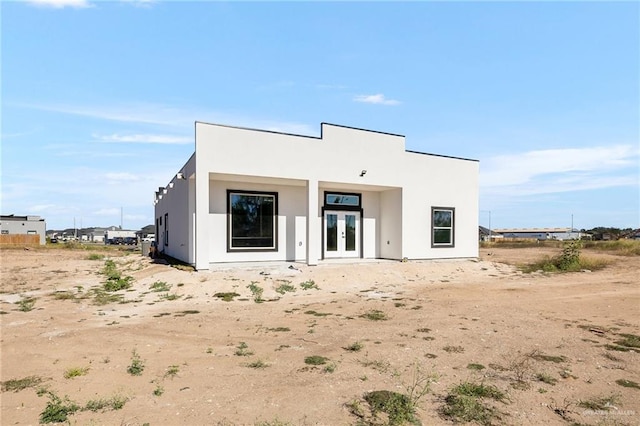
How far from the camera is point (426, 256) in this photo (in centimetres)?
1920

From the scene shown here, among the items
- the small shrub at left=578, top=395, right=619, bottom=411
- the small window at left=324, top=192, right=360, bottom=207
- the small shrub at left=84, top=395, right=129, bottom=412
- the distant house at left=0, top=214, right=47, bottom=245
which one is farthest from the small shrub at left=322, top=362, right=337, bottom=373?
Result: the distant house at left=0, top=214, right=47, bottom=245

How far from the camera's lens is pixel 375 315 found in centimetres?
884

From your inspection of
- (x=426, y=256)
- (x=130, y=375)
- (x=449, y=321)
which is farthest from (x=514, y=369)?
(x=426, y=256)

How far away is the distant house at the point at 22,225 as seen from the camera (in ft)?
203

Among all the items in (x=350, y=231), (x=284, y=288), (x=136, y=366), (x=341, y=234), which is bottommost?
(x=284, y=288)

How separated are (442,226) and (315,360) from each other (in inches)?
609

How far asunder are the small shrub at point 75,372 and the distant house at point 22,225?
68893mm

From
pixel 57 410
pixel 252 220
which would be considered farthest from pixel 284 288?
pixel 57 410

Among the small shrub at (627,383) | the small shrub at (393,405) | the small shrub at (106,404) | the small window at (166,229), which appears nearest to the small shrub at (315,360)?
the small shrub at (393,405)

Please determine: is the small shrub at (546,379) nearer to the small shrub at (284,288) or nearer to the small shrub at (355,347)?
the small shrub at (355,347)

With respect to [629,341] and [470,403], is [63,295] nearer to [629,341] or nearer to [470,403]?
[470,403]

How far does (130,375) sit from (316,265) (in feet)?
35.5

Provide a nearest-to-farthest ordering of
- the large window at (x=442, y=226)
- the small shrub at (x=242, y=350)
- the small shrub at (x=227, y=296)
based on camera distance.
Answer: the small shrub at (x=242, y=350) < the small shrub at (x=227, y=296) < the large window at (x=442, y=226)

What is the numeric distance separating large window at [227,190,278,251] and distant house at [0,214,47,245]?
199 ft
